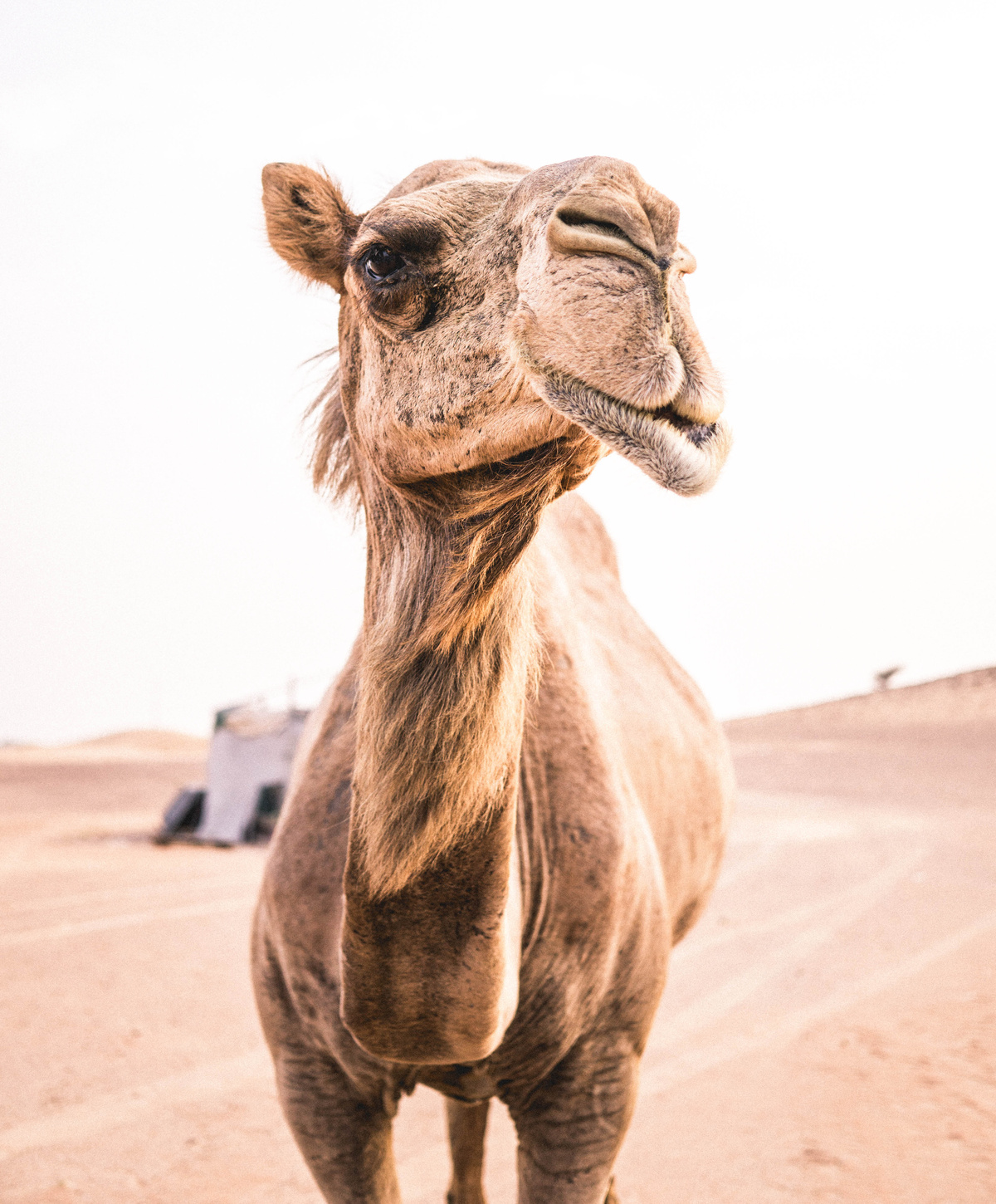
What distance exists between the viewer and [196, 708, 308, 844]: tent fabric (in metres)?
13.9

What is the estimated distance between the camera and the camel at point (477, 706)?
1376 mm

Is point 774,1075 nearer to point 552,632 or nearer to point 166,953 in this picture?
point 552,632

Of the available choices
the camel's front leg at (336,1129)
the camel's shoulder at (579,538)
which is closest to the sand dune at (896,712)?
the camel's shoulder at (579,538)

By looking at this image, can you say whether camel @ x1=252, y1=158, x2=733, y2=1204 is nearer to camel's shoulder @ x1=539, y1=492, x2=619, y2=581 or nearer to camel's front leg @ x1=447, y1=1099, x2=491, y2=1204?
camel's shoulder @ x1=539, y1=492, x2=619, y2=581

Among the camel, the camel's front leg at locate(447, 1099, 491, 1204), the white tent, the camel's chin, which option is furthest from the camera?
the white tent

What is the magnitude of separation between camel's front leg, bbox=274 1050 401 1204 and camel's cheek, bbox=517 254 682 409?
1.80 meters

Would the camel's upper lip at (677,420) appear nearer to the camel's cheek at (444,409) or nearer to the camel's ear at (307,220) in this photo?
the camel's cheek at (444,409)

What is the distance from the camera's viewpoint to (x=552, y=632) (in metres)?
2.71

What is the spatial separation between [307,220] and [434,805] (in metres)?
1.28

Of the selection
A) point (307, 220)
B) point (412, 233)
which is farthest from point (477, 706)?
point (307, 220)

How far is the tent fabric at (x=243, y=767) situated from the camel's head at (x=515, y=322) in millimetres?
12495

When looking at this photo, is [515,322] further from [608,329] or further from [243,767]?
[243,767]

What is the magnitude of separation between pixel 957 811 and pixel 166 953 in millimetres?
14238

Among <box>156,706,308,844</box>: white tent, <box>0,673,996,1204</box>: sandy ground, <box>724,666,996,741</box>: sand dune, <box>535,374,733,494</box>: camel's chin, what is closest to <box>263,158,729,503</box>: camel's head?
<box>535,374,733,494</box>: camel's chin
